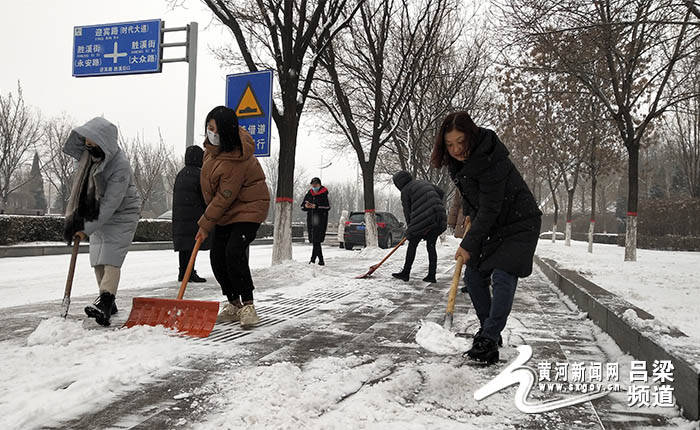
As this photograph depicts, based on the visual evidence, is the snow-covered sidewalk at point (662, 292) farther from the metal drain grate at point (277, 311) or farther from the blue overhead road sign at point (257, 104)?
the blue overhead road sign at point (257, 104)

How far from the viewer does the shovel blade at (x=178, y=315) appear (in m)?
3.59

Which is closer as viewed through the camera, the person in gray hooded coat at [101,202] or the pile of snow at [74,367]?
the pile of snow at [74,367]

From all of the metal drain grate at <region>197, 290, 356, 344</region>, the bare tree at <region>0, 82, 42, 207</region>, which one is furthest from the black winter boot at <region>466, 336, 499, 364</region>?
the bare tree at <region>0, 82, 42, 207</region>

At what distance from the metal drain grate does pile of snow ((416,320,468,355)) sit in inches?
54.8

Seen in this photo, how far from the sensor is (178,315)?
3.70 meters

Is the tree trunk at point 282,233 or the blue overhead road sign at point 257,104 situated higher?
the blue overhead road sign at point 257,104

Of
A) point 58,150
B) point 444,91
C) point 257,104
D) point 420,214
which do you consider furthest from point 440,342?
point 58,150

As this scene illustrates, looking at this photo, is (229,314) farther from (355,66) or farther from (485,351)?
(355,66)

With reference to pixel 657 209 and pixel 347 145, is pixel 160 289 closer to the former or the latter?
pixel 347 145

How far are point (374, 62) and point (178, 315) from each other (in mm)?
12977

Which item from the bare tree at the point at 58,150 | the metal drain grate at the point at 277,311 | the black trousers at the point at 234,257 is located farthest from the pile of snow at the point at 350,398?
the bare tree at the point at 58,150

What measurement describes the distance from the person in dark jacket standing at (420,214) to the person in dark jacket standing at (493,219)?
400 cm

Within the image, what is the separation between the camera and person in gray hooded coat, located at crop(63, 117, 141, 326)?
12.5 feet

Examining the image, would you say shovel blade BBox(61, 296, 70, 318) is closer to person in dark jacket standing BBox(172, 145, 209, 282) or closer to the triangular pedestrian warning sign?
person in dark jacket standing BBox(172, 145, 209, 282)
